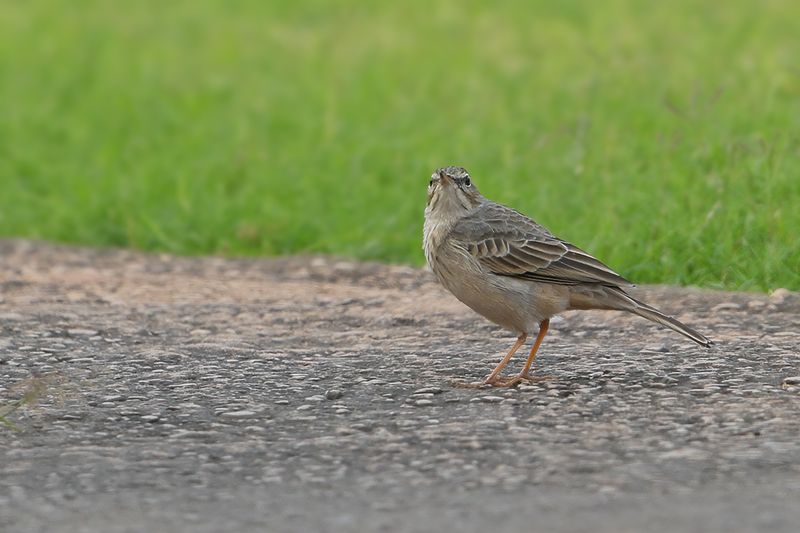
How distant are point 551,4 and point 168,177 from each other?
7137mm

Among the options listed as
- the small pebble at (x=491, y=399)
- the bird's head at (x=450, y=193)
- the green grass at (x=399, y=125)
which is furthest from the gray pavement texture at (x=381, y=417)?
the green grass at (x=399, y=125)

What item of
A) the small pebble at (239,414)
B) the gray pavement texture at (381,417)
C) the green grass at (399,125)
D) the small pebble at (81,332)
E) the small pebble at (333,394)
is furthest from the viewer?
the green grass at (399,125)

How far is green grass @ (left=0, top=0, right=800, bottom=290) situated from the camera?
9.76m

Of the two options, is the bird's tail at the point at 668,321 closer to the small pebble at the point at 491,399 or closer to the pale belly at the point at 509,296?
the pale belly at the point at 509,296

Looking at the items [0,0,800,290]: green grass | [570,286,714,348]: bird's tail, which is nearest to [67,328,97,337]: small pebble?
[570,286,714,348]: bird's tail

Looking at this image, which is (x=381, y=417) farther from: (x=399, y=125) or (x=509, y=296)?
(x=399, y=125)

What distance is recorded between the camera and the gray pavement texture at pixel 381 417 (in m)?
4.56

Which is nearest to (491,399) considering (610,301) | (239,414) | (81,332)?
(610,301)

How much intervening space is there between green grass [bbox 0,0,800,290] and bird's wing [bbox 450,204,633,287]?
2.29 meters

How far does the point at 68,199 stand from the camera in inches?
480

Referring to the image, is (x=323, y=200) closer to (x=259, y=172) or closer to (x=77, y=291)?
(x=259, y=172)

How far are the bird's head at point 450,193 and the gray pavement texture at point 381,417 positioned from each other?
76cm

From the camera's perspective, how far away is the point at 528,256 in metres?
6.47

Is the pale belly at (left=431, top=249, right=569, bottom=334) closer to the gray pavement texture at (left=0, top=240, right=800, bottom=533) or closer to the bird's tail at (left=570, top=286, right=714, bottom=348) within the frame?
the bird's tail at (left=570, top=286, right=714, bottom=348)
